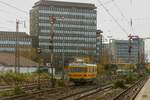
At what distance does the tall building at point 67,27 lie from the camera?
14112 cm

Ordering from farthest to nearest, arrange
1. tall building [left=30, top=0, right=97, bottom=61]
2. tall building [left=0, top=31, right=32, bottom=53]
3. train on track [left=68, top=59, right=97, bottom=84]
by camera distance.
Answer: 1. tall building [left=0, top=31, right=32, bottom=53]
2. tall building [left=30, top=0, right=97, bottom=61]
3. train on track [left=68, top=59, right=97, bottom=84]

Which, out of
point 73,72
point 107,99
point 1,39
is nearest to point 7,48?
point 1,39

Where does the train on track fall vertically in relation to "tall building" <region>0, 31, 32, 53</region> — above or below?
below

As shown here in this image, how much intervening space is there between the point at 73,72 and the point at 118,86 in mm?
5877

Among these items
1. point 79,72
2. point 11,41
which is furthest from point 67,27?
point 79,72

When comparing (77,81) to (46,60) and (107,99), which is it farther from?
(46,60)

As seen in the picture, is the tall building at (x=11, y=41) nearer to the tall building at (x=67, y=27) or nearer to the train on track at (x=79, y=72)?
the tall building at (x=67, y=27)

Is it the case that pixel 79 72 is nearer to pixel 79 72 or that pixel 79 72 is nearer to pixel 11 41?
pixel 79 72

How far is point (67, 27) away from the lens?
484ft

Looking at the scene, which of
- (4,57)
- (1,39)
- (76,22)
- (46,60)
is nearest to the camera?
(4,57)

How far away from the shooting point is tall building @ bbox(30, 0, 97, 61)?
141 m

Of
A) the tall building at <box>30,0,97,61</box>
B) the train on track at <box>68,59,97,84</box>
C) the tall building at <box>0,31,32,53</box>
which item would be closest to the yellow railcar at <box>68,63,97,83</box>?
the train on track at <box>68,59,97,84</box>

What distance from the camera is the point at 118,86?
51625 mm

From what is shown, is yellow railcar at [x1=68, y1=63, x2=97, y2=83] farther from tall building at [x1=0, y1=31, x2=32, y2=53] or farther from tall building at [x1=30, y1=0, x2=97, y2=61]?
tall building at [x1=0, y1=31, x2=32, y2=53]
